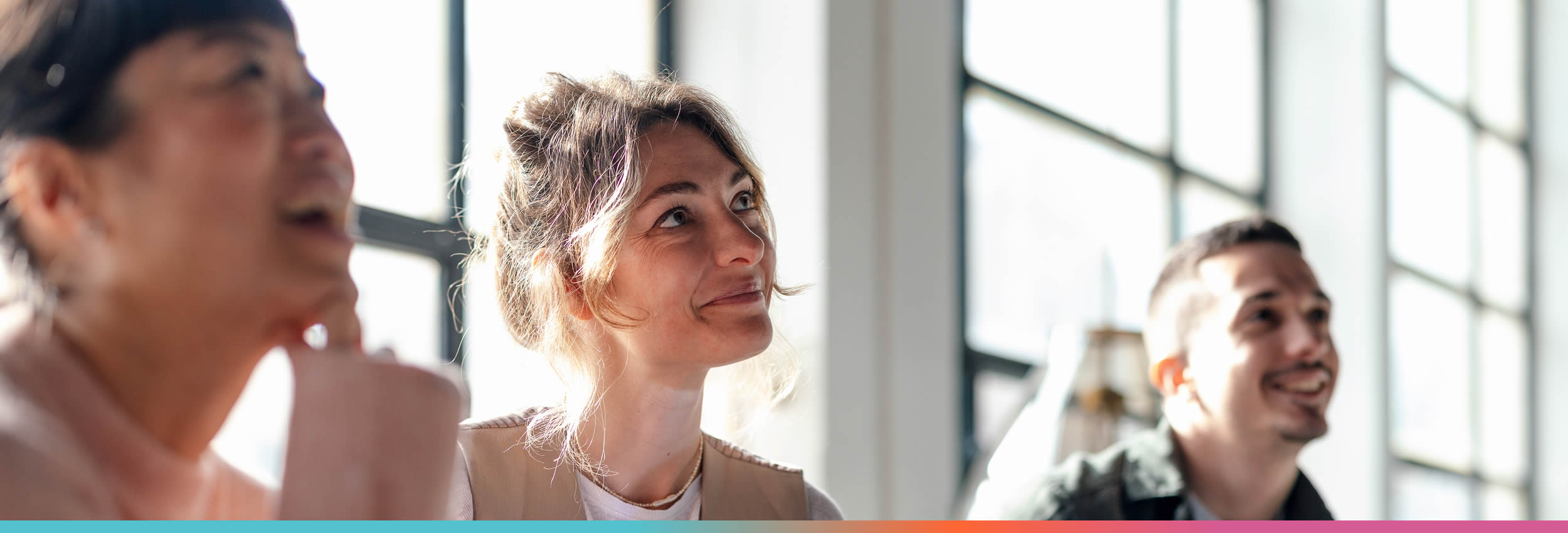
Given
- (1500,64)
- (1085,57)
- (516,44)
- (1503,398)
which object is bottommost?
(1503,398)

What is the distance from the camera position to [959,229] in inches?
96.8

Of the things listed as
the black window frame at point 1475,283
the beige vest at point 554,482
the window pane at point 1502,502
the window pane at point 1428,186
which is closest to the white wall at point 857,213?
the beige vest at point 554,482

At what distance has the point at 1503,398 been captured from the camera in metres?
4.43

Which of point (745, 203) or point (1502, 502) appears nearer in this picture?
point (745, 203)

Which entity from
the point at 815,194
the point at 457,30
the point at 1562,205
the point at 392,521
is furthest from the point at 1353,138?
the point at 392,521

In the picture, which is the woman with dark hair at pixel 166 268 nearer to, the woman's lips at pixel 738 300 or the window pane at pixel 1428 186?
the woman's lips at pixel 738 300

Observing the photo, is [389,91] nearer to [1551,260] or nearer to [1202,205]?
[1202,205]

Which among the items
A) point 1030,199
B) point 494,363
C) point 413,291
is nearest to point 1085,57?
point 1030,199

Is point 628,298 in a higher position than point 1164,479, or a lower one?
higher

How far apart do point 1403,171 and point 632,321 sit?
4104 mm

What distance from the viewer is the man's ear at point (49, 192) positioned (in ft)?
0.87

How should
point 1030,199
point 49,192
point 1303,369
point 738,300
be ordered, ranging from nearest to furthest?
point 49,192
point 738,300
point 1303,369
point 1030,199

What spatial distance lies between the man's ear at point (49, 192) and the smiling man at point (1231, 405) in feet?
2.65

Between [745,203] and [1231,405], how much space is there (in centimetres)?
52
